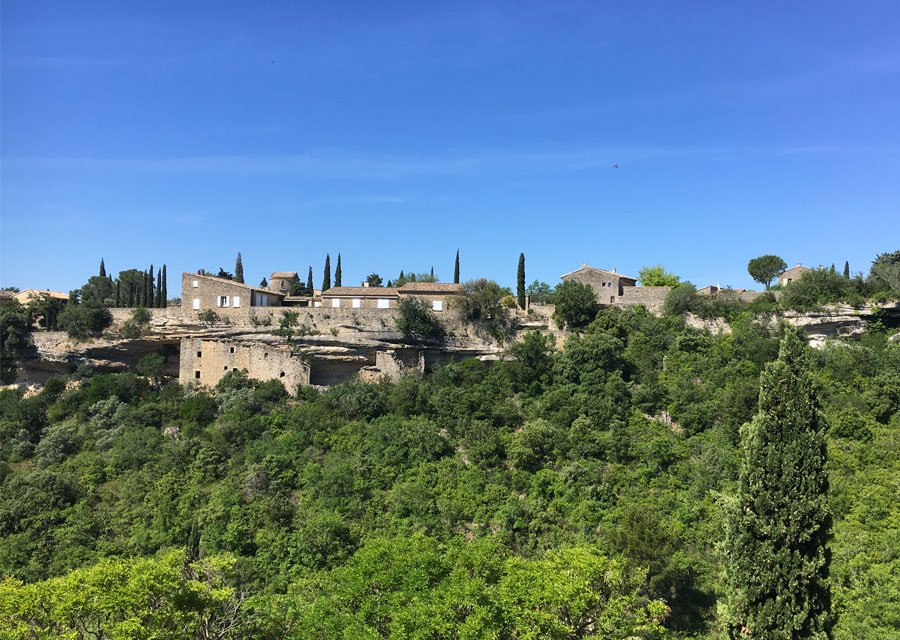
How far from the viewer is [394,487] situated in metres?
27.0

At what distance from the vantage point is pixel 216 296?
123 ft

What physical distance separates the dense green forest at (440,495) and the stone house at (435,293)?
4.06 metres

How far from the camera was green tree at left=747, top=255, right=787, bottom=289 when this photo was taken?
144ft

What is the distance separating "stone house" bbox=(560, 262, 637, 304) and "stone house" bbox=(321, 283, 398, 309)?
11.6 metres

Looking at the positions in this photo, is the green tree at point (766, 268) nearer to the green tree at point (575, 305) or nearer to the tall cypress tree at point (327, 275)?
the green tree at point (575, 305)

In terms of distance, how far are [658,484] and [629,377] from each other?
8508 millimetres

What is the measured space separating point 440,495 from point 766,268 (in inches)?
1176

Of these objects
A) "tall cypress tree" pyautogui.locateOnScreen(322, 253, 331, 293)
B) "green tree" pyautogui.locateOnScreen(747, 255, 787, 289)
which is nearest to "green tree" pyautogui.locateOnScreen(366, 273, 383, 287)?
"tall cypress tree" pyautogui.locateOnScreen(322, 253, 331, 293)

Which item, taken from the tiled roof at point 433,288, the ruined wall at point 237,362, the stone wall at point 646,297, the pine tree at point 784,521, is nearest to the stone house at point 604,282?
the stone wall at point 646,297

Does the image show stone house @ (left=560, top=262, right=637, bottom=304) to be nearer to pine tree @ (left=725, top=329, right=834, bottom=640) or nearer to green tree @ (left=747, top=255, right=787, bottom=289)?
green tree @ (left=747, top=255, right=787, bottom=289)

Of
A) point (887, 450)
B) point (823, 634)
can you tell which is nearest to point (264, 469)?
point (823, 634)

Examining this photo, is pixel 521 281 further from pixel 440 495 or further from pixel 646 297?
pixel 440 495

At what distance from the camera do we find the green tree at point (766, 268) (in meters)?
44.0

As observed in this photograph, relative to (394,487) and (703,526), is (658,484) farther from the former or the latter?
(394,487)
